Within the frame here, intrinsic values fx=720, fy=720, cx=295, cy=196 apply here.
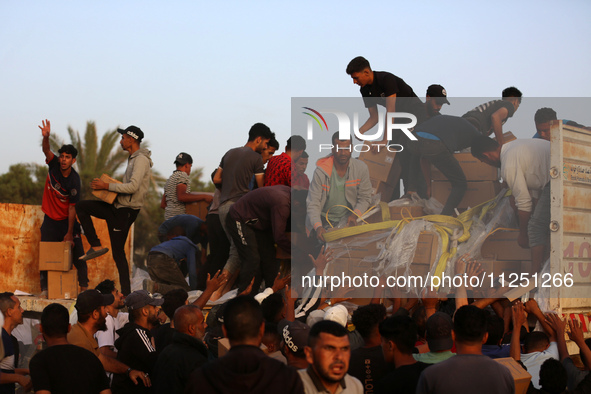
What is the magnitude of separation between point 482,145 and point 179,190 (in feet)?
13.1

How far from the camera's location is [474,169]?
614 cm

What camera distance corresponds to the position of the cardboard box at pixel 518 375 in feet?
12.5

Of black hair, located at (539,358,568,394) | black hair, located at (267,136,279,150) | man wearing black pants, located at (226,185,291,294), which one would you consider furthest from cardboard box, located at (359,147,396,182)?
black hair, located at (539,358,568,394)

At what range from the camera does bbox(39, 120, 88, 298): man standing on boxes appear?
26.3 feet

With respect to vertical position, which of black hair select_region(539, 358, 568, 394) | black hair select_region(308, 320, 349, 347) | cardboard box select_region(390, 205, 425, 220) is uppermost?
cardboard box select_region(390, 205, 425, 220)

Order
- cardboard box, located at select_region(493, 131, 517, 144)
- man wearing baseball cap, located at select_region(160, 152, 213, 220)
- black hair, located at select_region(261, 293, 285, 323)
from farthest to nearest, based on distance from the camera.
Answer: man wearing baseball cap, located at select_region(160, 152, 213, 220) < cardboard box, located at select_region(493, 131, 517, 144) < black hair, located at select_region(261, 293, 285, 323)

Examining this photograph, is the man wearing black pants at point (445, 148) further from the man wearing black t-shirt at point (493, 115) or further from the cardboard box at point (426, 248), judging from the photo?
the cardboard box at point (426, 248)

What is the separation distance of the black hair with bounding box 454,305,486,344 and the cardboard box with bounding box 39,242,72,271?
5.58 m

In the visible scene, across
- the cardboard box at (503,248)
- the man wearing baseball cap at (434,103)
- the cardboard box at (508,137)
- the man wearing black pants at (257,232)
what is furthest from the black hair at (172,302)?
the cardboard box at (508,137)

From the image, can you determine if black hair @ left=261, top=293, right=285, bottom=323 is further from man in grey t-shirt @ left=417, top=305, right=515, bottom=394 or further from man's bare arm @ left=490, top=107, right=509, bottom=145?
man's bare arm @ left=490, top=107, right=509, bottom=145

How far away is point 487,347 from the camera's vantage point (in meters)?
4.55

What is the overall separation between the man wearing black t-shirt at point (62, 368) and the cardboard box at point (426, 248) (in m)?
3.06

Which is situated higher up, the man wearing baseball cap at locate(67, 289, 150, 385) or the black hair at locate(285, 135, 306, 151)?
the black hair at locate(285, 135, 306, 151)

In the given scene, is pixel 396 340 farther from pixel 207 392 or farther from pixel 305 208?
pixel 305 208
